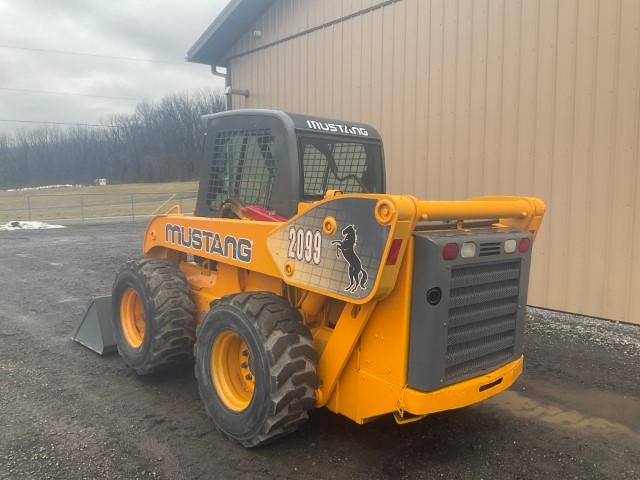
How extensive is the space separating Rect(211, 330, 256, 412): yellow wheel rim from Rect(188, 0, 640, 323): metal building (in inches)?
191

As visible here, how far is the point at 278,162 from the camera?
4211mm

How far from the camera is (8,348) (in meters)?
6.08

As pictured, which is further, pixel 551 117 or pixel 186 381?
pixel 551 117

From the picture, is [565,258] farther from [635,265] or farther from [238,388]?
[238,388]

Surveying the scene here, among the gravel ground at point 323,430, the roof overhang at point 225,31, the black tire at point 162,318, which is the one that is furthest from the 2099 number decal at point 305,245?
the roof overhang at point 225,31

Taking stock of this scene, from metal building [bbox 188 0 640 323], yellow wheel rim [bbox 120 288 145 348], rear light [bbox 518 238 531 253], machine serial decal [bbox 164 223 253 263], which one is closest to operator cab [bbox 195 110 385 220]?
machine serial decal [bbox 164 223 253 263]

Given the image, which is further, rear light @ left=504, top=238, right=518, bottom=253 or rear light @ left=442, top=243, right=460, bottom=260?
rear light @ left=504, top=238, right=518, bottom=253

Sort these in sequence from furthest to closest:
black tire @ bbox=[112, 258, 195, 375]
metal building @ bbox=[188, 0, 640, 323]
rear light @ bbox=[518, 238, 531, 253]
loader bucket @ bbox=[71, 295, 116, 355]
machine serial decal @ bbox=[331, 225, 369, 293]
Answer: metal building @ bbox=[188, 0, 640, 323] < loader bucket @ bbox=[71, 295, 116, 355] < black tire @ bbox=[112, 258, 195, 375] < rear light @ bbox=[518, 238, 531, 253] < machine serial decal @ bbox=[331, 225, 369, 293]

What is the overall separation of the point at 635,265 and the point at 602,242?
0.45 m

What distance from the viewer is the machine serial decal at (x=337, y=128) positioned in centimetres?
440

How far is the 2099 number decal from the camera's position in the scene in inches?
132

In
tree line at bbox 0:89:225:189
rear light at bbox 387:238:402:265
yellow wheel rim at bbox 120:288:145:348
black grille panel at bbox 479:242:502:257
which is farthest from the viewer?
tree line at bbox 0:89:225:189

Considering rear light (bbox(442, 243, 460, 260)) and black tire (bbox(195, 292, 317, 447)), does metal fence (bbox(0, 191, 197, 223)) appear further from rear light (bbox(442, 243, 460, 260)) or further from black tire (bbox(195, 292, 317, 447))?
rear light (bbox(442, 243, 460, 260))

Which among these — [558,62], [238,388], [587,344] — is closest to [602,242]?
[587,344]
